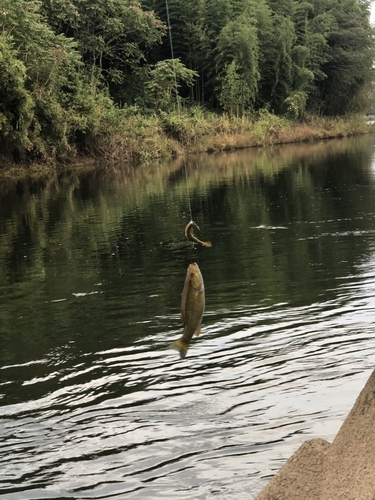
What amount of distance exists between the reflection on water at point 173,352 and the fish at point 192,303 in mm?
1109

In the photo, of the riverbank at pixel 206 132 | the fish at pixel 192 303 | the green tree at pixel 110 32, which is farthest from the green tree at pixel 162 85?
the fish at pixel 192 303

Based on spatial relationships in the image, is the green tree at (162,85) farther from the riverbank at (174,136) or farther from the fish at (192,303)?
the fish at (192,303)

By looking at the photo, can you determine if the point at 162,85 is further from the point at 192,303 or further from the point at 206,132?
the point at 192,303

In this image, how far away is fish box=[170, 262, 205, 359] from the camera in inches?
138

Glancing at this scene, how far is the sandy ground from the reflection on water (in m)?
0.74

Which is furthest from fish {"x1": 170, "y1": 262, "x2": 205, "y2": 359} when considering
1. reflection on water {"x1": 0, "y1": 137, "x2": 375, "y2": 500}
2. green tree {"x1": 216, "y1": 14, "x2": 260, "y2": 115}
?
green tree {"x1": 216, "y1": 14, "x2": 260, "y2": 115}

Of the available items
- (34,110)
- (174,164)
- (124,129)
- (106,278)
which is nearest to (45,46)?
(34,110)

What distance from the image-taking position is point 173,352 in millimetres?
6695

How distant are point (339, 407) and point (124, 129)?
33.9m

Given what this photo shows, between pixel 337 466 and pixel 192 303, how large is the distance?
3.61 feet

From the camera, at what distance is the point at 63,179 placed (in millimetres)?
29422

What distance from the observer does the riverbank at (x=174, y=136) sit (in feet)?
119

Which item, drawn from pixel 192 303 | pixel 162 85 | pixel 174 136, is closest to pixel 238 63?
pixel 162 85

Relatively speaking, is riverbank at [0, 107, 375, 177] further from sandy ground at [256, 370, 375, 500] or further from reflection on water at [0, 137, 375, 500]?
sandy ground at [256, 370, 375, 500]
